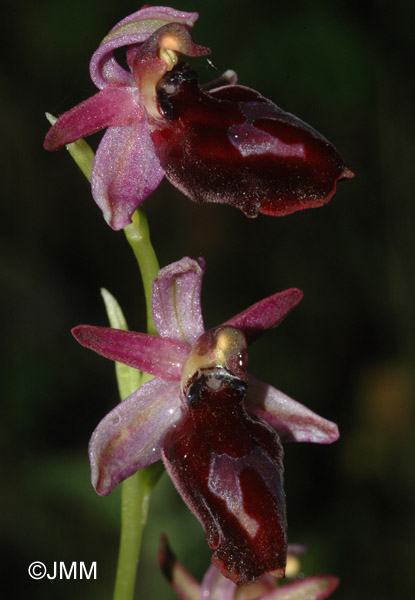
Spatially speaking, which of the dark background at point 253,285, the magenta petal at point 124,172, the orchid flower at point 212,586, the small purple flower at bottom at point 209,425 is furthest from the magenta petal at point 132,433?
the dark background at point 253,285

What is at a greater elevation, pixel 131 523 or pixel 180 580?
pixel 131 523

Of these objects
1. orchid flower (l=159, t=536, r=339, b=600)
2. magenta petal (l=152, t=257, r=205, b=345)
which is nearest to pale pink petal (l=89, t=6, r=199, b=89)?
magenta petal (l=152, t=257, r=205, b=345)

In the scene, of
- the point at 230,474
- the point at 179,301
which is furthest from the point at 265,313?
the point at 230,474

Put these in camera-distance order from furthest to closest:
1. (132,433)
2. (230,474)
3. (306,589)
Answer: (306,589)
(132,433)
(230,474)

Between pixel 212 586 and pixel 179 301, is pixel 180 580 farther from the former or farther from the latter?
pixel 179 301

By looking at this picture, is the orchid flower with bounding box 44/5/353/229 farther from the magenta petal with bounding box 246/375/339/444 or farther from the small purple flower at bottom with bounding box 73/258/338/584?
the magenta petal with bounding box 246/375/339/444

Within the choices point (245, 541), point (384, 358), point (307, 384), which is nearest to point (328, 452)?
point (307, 384)
